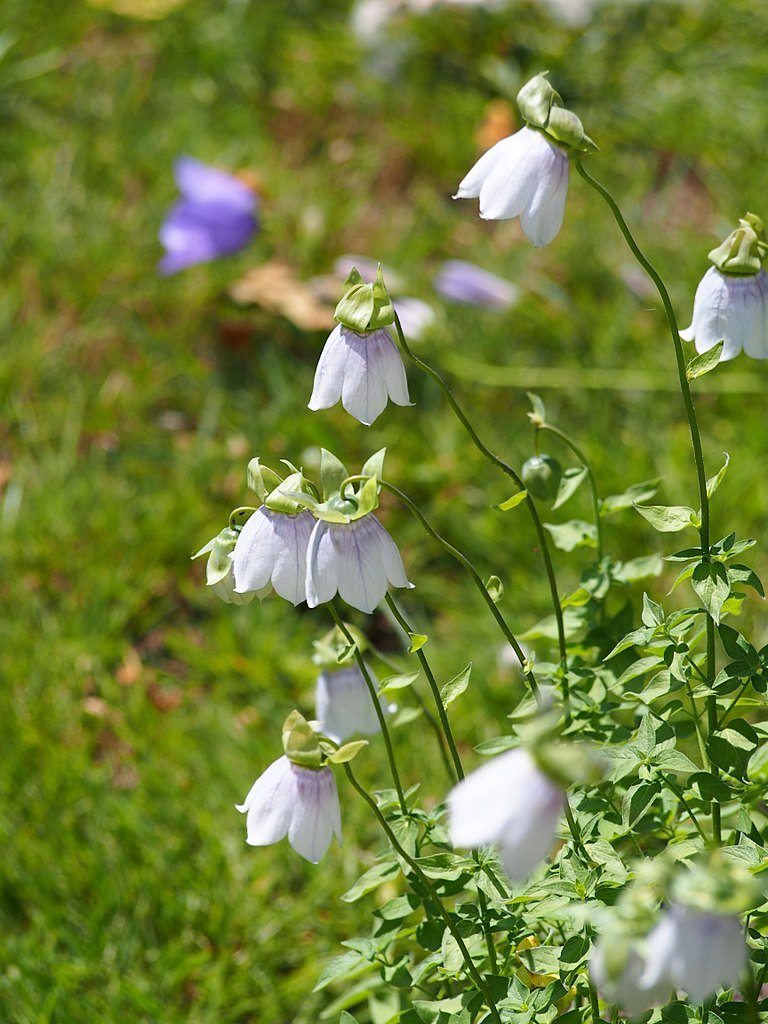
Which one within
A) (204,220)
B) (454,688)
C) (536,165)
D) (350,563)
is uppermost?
(536,165)

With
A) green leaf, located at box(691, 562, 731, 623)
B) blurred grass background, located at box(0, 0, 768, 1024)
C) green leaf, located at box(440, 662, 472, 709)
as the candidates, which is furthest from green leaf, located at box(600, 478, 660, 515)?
blurred grass background, located at box(0, 0, 768, 1024)

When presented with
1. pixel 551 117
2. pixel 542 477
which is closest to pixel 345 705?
pixel 542 477

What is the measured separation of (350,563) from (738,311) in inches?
16.0

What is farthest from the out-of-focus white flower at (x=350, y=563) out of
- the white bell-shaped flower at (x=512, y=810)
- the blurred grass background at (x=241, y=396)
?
the blurred grass background at (x=241, y=396)

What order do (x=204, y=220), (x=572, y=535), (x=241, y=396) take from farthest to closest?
(x=204, y=220) → (x=241, y=396) → (x=572, y=535)

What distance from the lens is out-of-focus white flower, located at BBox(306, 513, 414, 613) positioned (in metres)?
1.00

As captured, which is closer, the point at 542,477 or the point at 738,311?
the point at 738,311

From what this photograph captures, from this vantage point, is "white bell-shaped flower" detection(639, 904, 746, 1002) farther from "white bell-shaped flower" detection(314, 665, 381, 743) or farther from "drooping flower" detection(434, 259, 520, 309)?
"drooping flower" detection(434, 259, 520, 309)

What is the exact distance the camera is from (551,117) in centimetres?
101

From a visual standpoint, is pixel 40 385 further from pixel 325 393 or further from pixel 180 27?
pixel 325 393

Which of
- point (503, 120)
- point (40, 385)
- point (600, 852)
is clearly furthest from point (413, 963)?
point (503, 120)

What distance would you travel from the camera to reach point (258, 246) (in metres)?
2.73

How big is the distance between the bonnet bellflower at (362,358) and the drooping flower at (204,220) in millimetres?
1536

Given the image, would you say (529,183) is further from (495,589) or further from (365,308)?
(495,589)
